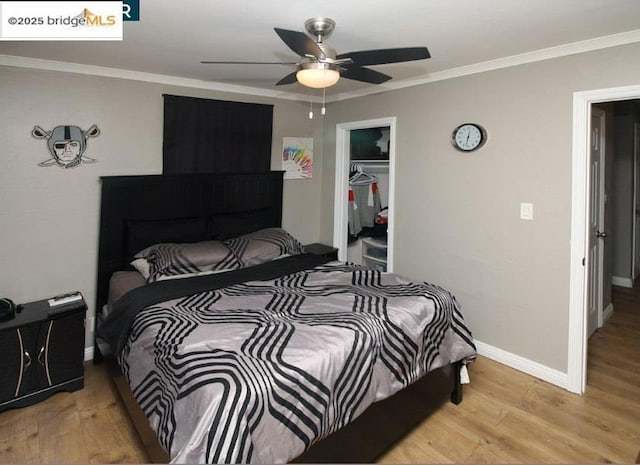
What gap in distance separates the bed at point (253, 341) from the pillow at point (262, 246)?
1cm

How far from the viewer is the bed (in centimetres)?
158

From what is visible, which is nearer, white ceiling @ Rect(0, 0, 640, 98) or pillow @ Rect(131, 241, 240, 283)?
white ceiling @ Rect(0, 0, 640, 98)

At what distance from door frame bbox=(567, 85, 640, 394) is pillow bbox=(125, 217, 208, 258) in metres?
2.96

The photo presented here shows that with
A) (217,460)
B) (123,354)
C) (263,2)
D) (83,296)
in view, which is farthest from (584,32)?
(83,296)

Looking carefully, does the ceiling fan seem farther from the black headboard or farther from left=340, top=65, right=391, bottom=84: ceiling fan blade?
the black headboard

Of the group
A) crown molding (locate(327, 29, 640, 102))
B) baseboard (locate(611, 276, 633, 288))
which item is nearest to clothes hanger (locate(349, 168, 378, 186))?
crown molding (locate(327, 29, 640, 102))

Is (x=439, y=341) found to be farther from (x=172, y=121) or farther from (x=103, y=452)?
(x=172, y=121)

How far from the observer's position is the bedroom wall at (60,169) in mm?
2869

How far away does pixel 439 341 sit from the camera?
243 centimetres

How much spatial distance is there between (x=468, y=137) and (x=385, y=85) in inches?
40.4

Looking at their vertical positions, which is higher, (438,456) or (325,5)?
(325,5)

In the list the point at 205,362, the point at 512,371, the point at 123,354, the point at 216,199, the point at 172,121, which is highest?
the point at 172,121

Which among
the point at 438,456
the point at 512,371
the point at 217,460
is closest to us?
the point at 217,460

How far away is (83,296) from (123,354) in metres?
1.28
